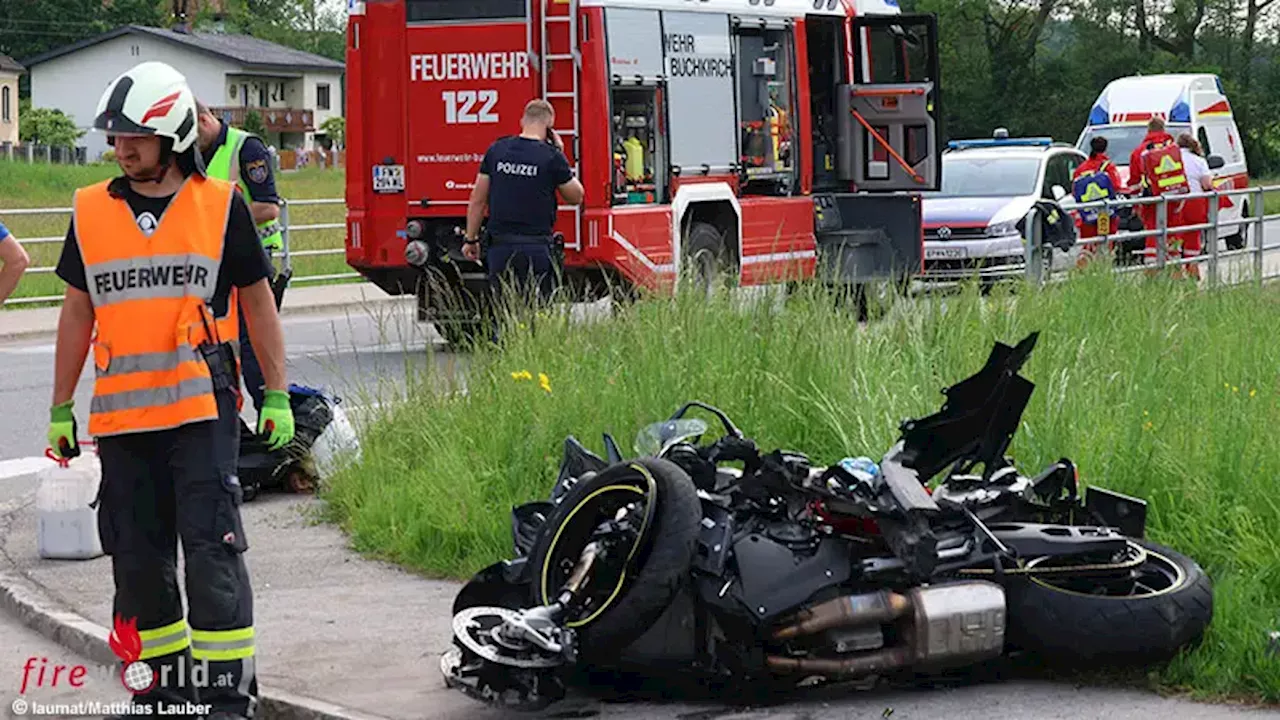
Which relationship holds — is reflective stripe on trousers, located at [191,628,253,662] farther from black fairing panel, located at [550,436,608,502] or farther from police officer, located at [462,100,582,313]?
police officer, located at [462,100,582,313]

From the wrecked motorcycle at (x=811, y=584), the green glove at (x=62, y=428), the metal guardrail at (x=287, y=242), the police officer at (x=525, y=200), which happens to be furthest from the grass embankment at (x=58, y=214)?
the wrecked motorcycle at (x=811, y=584)

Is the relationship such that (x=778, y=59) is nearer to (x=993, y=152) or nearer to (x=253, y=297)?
(x=993, y=152)

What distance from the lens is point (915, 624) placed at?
5.76 metres

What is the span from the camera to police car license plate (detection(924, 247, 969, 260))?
20.5 metres

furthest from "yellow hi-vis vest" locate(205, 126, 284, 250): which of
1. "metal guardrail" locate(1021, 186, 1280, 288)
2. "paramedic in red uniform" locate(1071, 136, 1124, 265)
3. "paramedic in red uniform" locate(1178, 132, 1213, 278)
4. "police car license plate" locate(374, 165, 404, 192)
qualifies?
"paramedic in red uniform" locate(1071, 136, 1124, 265)

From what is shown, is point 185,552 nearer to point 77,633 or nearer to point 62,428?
point 62,428

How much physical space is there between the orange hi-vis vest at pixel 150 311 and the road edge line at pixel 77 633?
3.30 ft

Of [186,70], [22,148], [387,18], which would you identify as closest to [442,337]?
[387,18]

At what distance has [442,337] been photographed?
11.9 metres

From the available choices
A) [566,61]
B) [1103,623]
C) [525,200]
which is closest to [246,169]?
[525,200]

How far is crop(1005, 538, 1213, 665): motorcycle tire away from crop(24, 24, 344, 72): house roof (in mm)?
101819

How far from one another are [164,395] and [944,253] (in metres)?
15.7

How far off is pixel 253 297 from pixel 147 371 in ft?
1.35

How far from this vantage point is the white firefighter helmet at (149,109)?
5.69 metres
